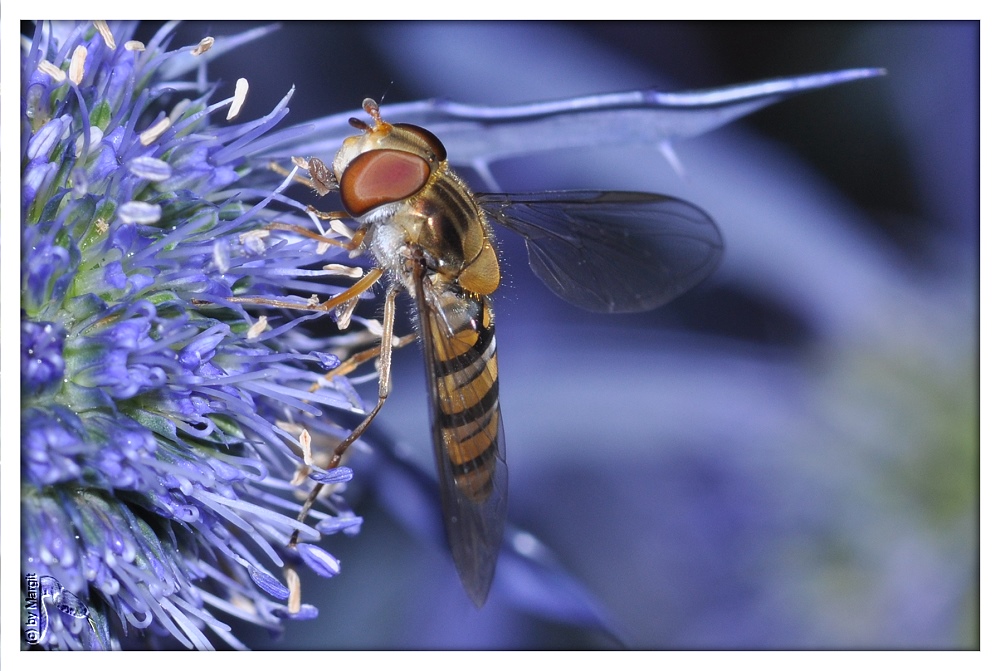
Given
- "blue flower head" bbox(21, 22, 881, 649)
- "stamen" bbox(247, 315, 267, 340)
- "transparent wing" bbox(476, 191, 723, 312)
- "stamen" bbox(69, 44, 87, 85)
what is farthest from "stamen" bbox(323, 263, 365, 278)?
"stamen" bbox(69, 44, 87, 85)

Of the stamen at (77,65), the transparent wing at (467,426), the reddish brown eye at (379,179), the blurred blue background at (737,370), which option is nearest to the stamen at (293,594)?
the blurred blue background at (737,370)

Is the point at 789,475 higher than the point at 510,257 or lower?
lower

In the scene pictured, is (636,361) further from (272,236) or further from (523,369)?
(272,236)

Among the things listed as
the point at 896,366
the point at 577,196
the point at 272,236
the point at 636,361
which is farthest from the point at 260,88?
the point at 896,366

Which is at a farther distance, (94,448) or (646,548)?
(646,548)

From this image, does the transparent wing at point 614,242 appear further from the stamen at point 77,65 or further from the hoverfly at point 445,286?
the stamen at point 77,65
